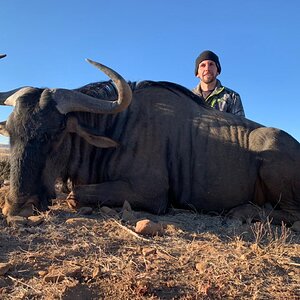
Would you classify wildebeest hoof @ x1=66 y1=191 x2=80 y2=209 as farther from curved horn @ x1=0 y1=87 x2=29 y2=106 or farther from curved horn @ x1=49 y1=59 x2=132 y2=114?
curved horn @ x1=0 y1=87 x2=29 y2=106

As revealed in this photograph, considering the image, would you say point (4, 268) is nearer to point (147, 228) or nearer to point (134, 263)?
point (134, 263)

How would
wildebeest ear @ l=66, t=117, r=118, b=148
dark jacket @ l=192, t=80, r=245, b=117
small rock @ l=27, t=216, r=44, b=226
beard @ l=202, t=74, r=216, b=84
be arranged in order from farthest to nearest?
1. beard @ l=202, t=74, r=216, b=84
2. dark jacket @ l=192, t=80, r=245, b=117
3. wildebeest ear @ l=66, t=117, r=118, b=148
4. small rock @ l=27, t=216, r=44, b=226

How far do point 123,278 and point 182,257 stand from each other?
0.59 metres

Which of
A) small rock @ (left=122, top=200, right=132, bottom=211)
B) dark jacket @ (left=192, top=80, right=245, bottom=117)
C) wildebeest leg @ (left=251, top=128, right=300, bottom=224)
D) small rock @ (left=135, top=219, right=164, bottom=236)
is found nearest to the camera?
small rock @ (left=135, top=219, right=164, bottom=236)

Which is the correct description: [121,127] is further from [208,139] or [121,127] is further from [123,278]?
[123,278]

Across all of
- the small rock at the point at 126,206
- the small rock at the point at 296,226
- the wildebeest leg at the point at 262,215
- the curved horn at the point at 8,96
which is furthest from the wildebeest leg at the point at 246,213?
the curved horn at the point at 8,96

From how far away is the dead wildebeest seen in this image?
458 centimetres

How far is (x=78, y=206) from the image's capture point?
4.64 meters

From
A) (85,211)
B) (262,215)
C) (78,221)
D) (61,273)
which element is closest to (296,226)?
(262,215)

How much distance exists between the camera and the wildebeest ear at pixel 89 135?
189 inches

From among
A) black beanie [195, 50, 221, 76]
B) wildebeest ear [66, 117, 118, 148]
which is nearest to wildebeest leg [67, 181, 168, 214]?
wildebeest ear [66, 117, 118, 148]

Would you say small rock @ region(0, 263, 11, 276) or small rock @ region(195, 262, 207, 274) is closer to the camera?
small rock @ region(0, 263, 11, 276)

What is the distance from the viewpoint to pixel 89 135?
484cm

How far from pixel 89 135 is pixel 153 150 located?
0.83 metres
